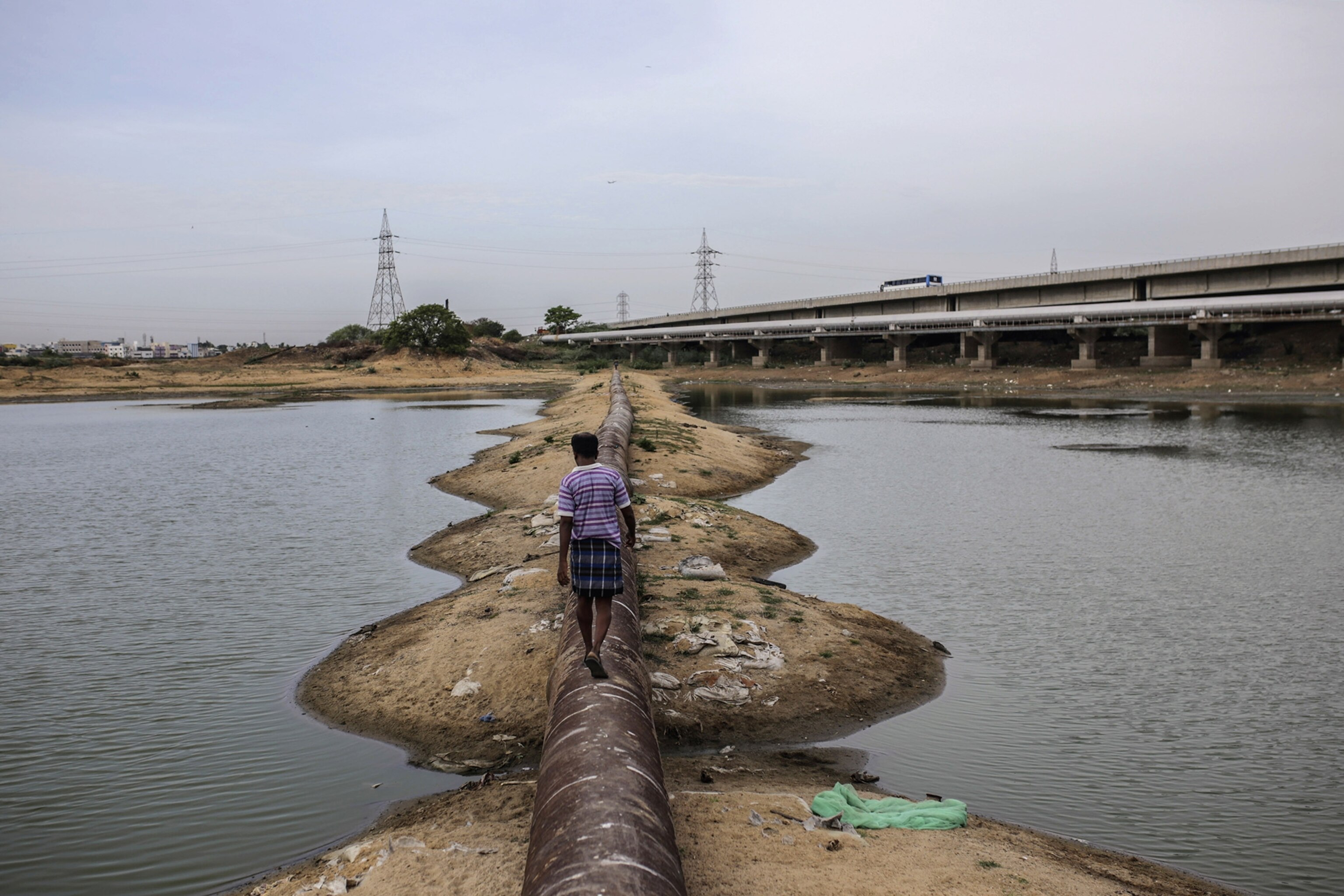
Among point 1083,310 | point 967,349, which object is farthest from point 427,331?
point 1083,310

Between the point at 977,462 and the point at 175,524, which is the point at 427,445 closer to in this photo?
the point at 175,524

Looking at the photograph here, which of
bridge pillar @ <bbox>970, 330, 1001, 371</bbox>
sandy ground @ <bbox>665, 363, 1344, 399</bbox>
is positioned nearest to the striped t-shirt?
sandy ground @ <bbox>665, 363, 1344, 399</bbox>

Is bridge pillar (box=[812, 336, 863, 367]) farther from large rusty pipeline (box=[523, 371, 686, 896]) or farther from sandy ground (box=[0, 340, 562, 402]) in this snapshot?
large rusty pipeline (box=[523, 371, 686, 896])

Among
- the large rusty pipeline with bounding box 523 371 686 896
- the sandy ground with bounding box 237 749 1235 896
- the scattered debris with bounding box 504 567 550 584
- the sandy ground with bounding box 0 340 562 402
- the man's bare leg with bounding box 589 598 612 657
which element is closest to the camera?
the large rusty pipeline with bounding box 523 371 686 896

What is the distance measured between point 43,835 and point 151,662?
435 cm

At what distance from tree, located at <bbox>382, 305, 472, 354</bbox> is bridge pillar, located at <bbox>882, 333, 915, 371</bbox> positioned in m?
45.1

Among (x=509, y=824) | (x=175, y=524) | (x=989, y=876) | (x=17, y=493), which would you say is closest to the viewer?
(x=989, y=876)

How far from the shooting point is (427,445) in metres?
38.3

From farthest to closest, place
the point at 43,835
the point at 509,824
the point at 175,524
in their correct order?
the point at 175,524 < the point at 43,835 < the point at 509,824

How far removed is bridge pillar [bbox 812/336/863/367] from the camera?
9969cm

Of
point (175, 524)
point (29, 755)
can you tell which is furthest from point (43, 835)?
point (175, 524)

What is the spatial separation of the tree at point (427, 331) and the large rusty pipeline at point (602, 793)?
96.4 meters

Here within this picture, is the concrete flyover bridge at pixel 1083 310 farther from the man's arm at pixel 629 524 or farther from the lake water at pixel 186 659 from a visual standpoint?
the man's arm at pixel 629 524

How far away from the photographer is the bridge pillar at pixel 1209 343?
213 ft
